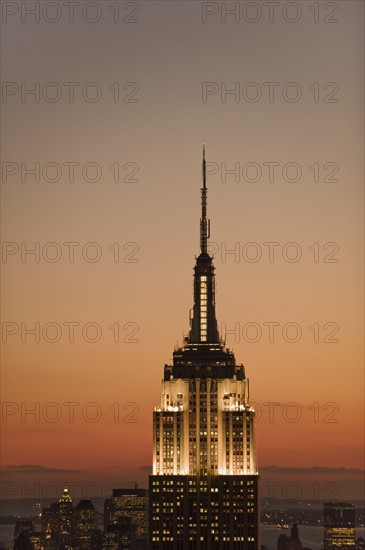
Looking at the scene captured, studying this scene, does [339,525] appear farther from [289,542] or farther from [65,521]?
[65,521]

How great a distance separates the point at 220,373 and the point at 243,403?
3.30ft

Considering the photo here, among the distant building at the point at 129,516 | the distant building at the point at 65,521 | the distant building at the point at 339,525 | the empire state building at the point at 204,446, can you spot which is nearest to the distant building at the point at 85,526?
the distant building at the point at 65,521

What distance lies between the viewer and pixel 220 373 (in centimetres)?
8294

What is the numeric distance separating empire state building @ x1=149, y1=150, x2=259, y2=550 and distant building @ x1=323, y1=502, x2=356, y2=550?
1.79 meters

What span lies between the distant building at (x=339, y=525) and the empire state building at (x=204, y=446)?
1.79 meters

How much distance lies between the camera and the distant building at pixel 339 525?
7956cm

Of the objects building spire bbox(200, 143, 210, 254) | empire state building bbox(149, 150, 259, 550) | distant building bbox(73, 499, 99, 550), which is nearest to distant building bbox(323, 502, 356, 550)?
empire state building bbox(149, 150, 259, 550)

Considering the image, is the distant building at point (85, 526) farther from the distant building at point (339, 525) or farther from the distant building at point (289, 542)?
the distant building at point (339, 525)

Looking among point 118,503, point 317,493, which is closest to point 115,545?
point 118,503

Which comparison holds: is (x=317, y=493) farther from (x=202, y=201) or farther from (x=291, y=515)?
(x=202, y=201)

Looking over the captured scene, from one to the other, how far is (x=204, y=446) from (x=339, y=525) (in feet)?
12.5

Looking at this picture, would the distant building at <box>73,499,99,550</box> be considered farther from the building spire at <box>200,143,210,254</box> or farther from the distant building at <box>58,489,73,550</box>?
the building spire at <box>200,143,210,254</box>

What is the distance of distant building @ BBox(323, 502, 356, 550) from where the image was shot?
261ft

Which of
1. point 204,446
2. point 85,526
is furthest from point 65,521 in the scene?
point 204,446
